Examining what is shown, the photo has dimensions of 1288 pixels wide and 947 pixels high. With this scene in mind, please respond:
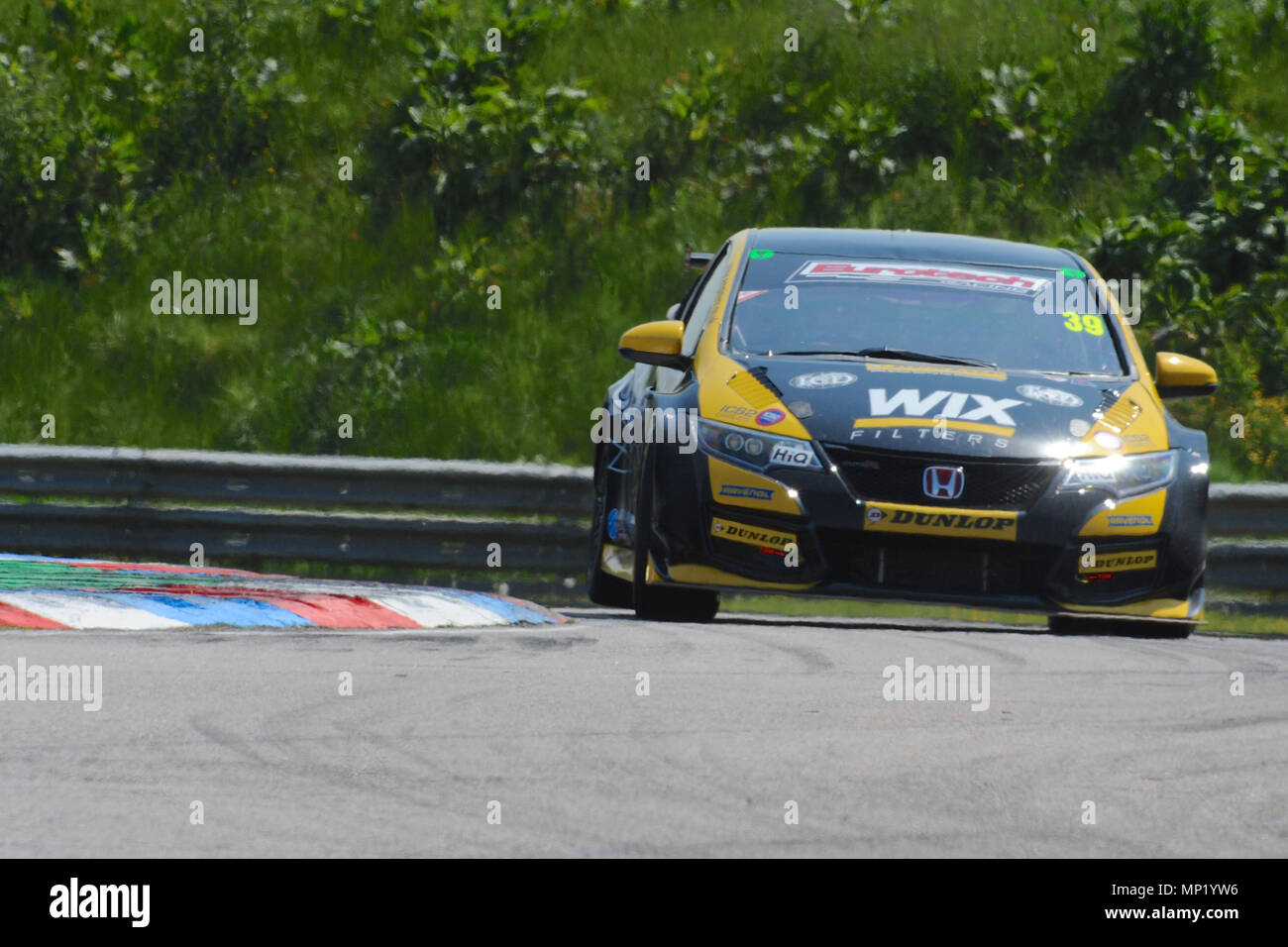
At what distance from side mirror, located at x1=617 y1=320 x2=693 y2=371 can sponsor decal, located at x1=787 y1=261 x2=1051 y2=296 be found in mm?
713

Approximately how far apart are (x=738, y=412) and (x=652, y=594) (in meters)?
0.80

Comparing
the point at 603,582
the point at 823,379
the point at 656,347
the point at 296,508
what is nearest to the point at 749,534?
Result: the point at 823,379

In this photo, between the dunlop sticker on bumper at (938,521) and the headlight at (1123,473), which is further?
the headlight at (1123,473)

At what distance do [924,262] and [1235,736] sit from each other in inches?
110

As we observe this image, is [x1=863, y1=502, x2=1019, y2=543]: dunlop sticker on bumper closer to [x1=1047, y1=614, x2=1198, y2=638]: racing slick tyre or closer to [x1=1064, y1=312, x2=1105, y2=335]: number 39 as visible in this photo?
[x1=1047, y1=614, x2=1198, y2=638]: racing slick tyre

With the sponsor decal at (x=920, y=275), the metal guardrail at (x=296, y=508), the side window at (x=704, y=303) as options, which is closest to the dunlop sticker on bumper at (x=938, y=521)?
the side window at (x=704, y=303)

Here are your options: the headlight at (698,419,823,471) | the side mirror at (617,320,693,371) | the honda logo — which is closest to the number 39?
the honda logo

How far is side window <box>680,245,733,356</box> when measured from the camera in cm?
816

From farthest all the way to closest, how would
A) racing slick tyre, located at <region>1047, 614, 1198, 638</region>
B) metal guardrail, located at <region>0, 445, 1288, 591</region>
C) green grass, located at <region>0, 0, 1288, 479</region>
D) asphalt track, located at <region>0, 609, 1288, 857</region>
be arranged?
1. green grass, located at <region>0, 0, 1288, 479</region>
2. metal guardrail, located at <region>0, 445, 1288, 591</region>
3. racing slick tyre, located at <region>1047, 614, 1198, 638</region>
4. asphalt track, located at <region>0, 609, 1288, 857</region>

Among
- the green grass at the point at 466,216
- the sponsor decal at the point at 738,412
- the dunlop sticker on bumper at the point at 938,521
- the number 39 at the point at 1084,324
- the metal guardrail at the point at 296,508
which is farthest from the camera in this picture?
the green grass at the point at 466,216

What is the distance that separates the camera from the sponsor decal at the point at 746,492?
272 inches

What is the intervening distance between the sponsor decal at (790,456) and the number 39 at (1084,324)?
1750 mm

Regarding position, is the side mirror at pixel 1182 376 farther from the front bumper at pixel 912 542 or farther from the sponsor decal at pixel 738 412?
the sponsor decal at pixel 738 412

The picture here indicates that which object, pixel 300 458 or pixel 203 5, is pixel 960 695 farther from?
pixel 203 5
